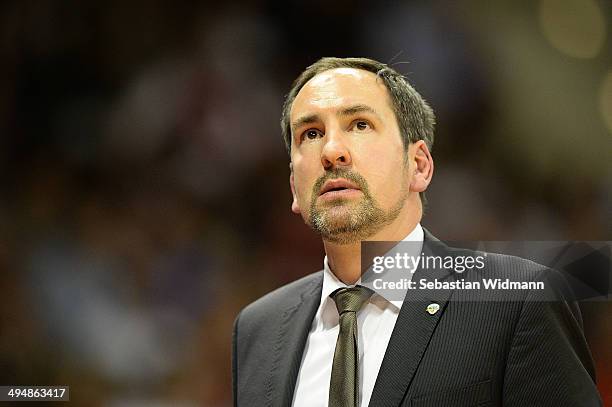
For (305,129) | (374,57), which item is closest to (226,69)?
(374,57)

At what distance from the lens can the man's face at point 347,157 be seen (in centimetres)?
173

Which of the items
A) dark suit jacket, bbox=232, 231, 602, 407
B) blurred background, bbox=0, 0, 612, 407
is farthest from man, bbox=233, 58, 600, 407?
blurred background, bbox=0, 0, 612, 407

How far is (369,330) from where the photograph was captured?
1.71 meters

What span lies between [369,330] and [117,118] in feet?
4.50

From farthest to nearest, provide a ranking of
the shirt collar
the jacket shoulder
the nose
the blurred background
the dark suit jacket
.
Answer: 1. the blurred background
2. the jacket shoulder
3. the shirt collar
4. the nose
5. the dark suit jacket

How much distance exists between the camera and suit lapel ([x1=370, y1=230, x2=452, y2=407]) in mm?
1554

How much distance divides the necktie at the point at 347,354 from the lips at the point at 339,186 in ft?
0.83

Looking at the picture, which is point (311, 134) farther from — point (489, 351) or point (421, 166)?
point (489, 351)

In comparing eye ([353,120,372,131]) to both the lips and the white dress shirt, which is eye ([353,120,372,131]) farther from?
the white dress shirt

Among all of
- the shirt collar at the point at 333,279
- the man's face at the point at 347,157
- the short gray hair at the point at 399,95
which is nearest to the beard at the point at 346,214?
the man's face at the point at 347,157

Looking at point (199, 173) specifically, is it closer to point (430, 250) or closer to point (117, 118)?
point (117, 118)

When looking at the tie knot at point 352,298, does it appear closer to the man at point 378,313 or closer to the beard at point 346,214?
the man at point 378,313

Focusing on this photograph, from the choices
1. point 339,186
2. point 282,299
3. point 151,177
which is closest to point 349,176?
point 339,186

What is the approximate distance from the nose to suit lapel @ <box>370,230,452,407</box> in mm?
358
